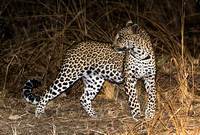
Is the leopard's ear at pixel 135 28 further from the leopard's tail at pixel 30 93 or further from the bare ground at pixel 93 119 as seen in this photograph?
the leopard's tail at pixel 30 93

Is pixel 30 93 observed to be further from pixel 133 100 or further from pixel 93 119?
pixel 133 100

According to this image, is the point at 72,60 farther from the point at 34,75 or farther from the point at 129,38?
the point at 34,75

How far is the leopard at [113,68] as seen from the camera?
15.4ft

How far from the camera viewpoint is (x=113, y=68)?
521 cm

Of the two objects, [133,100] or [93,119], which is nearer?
[133,100]

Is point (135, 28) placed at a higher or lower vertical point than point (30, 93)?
higher

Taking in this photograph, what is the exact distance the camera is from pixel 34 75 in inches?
257

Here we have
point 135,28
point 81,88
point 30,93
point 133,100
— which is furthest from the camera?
point 81,88

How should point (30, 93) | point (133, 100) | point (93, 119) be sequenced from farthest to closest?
point (30, 93) → point (93, 119) → point (133, 100)

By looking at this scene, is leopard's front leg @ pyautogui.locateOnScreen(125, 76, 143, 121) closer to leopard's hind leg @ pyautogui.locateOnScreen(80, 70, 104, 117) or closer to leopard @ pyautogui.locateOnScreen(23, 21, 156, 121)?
leopard @ pyautogui.locateOnScreen(23, 21, 156, 121)

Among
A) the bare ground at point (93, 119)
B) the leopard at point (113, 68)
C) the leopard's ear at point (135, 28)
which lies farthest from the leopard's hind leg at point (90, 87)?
the leopard's ear at point (135, 28)

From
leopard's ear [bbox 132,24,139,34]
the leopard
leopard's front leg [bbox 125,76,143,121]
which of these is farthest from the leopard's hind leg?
leopard's ear [bbox 132,24,139,34]

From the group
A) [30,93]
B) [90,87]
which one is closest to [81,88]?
[90,87]

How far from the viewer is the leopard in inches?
185
